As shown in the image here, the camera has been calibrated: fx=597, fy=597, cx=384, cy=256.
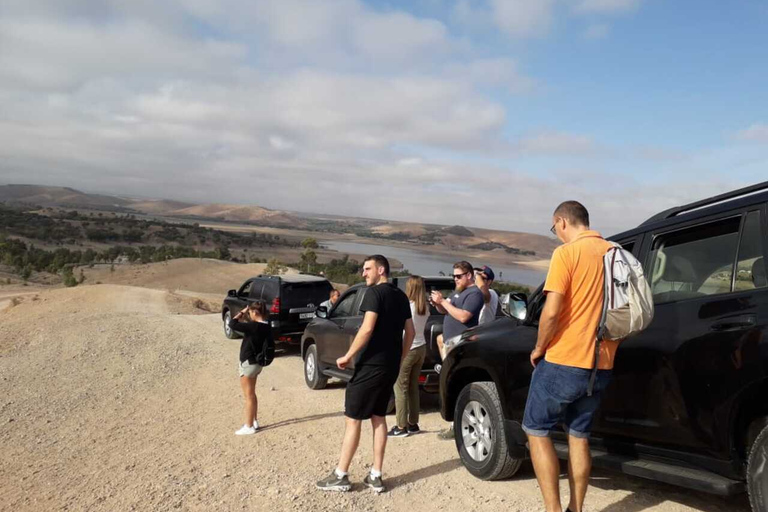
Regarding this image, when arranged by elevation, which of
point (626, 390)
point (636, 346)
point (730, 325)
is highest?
point (730, 325)

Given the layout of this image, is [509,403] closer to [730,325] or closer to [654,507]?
[654,507]

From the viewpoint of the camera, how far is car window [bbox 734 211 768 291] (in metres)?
3.26

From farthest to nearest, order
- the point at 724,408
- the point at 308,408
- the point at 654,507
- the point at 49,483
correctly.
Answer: the point at 308,408 < the point at 49,483 < the point at 654,507 < the point at 724,408

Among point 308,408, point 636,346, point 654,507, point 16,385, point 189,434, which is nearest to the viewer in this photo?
point 636,346

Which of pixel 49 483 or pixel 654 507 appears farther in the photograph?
pixel 49 483

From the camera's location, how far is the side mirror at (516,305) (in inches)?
172

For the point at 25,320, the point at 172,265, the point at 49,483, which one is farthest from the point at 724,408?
the point at 172,265

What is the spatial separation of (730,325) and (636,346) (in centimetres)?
61

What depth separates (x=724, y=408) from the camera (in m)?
3.13

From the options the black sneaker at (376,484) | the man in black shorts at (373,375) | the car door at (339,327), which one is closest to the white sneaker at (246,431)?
the car door at (339,327)

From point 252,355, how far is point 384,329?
2355 mm

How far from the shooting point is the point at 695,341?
3.31 metres

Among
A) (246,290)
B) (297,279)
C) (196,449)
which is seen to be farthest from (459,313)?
(246,290)

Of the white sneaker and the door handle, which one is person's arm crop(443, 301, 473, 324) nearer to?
the white sneaker
